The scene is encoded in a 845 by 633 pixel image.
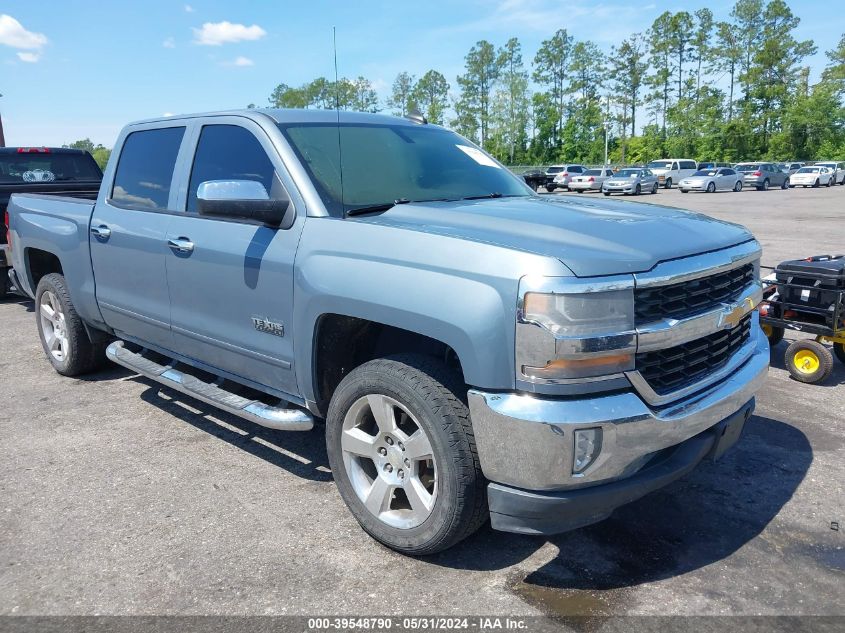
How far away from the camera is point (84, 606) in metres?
2.75

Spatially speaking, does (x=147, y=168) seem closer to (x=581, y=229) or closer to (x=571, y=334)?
(x=581, y=229)

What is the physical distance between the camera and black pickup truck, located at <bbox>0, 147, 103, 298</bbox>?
8.57 m

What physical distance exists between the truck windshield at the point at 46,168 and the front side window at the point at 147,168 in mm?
4951

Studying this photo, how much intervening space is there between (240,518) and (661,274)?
2.29 metres

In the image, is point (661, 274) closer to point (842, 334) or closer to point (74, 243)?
point (842, 334)

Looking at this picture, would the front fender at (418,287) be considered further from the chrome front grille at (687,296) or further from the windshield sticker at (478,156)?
the windshield sticker at (478,156)

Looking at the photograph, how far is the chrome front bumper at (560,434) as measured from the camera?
2.45m

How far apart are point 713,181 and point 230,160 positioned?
136ft

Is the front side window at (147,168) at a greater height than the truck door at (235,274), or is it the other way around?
the front side window at (147,168)

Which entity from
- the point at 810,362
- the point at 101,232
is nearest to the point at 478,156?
the point at 101,232

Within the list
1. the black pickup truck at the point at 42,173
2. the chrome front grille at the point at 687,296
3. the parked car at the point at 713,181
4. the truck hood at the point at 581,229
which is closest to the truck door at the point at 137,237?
the truck hood at the point at 581,229

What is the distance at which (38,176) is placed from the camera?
8.95 meters

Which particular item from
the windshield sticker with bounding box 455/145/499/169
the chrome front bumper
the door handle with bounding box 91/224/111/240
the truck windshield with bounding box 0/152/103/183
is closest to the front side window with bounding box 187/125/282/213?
the door handle with bounding box 91/224/111/240

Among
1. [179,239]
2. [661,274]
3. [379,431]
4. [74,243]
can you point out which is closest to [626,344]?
[661,274]
